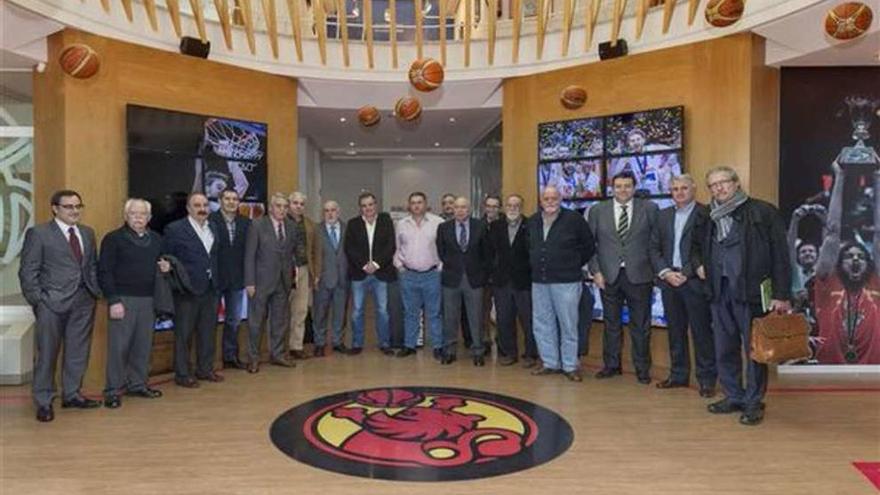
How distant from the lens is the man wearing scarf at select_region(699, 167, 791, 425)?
438 cm

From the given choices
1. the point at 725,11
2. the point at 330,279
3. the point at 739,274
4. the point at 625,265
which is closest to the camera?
the point at 739,274

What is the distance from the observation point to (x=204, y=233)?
5.61 metres

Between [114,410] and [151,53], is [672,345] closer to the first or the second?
[114,410]

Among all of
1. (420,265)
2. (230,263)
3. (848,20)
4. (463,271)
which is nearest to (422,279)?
(420,265)

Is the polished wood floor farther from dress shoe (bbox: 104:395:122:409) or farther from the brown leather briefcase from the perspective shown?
the brown leather briefcase

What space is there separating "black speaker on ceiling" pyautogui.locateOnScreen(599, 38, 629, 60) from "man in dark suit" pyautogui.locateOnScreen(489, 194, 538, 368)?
1.65 metres

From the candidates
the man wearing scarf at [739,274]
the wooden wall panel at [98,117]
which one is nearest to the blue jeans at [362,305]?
the wooden wall panel at [98,117]

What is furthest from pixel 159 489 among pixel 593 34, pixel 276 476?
pixel 593 34

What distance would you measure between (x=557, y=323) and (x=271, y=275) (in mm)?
2695

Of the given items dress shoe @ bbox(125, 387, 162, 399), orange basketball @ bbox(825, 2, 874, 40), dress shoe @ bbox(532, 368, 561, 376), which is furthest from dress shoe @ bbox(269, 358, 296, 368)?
orange basketball @ bbox(825, 2, 874, 40)

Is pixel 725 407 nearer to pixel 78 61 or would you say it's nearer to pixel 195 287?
pixel 195 287

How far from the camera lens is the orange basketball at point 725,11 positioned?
4.82 m

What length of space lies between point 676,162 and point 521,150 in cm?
179

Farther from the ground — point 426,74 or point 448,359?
point 426,74
